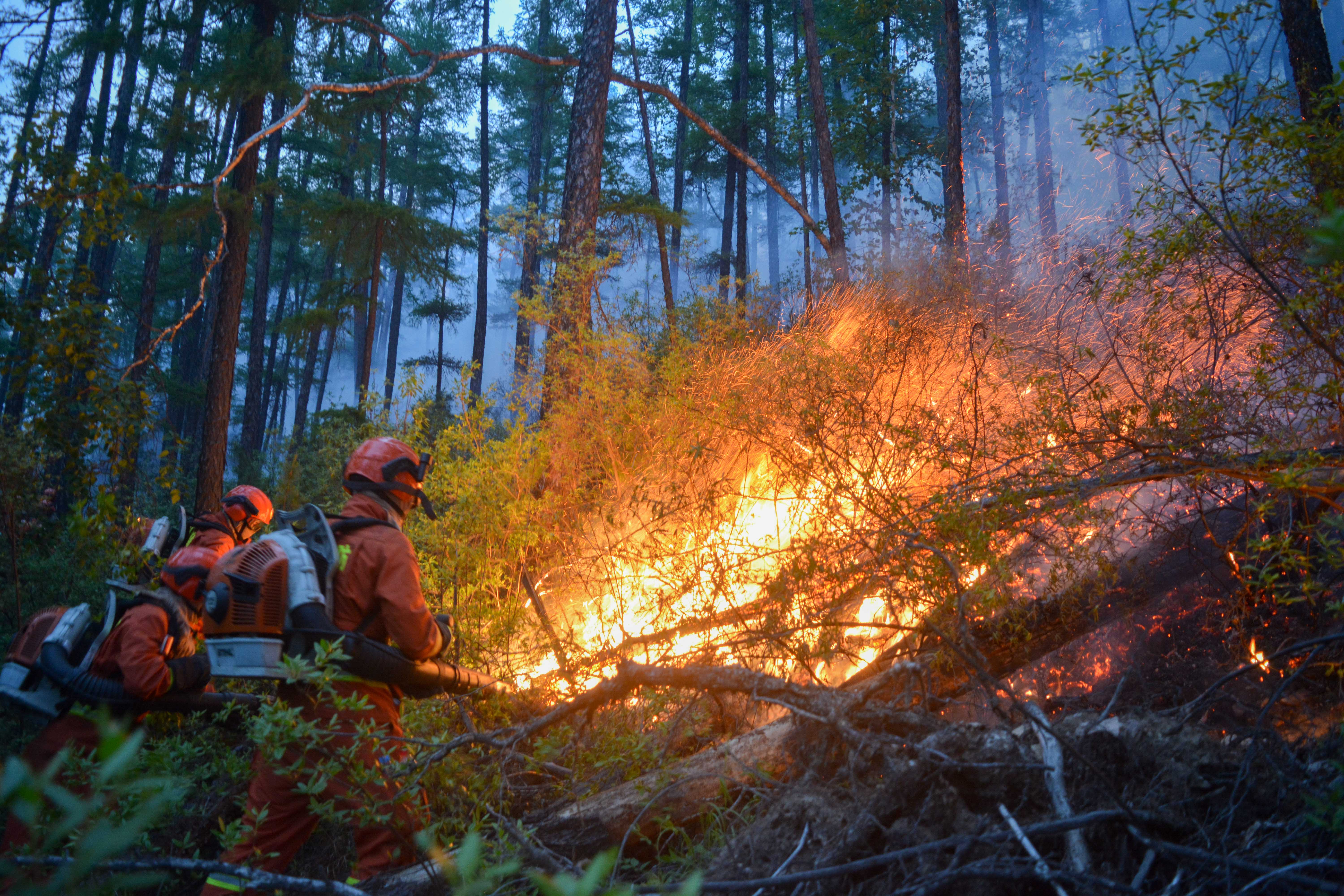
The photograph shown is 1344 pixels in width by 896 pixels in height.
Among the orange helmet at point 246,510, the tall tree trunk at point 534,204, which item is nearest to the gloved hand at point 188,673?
the orange helmet at point 246,510

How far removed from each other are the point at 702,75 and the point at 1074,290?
16.6m

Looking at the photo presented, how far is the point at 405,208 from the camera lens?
13.5m

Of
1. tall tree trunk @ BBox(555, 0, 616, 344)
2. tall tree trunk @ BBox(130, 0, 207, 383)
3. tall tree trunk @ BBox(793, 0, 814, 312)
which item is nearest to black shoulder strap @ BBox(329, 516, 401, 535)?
tall tree trunk @ BBox(130, 0, 207, 383)

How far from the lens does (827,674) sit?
5211 millimetres

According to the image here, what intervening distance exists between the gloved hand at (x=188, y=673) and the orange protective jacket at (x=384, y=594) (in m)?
1.38

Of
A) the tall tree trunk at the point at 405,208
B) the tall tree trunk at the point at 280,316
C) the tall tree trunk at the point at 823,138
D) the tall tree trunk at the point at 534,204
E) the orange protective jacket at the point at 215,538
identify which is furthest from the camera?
the tall tree trunk at the point at 280,316

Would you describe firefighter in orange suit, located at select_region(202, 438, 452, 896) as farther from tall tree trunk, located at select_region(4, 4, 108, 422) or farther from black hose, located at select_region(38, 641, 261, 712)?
tall tree trunk, located at select_region(4, 4, 108, 422)

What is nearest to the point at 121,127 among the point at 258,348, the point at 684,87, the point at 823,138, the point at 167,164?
the point at 167,164

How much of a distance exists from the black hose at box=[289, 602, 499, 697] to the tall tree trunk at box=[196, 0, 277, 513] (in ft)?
20.8

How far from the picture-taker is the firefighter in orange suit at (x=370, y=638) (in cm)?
325

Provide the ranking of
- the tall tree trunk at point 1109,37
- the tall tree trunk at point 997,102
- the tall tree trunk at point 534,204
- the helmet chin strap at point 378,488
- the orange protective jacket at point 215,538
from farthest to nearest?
the tall tree trunk at point 997,102
the tall tree trunk at point 1109,37
the tall tree trunk at point 534,204
the orange protective jacket at point 215,538
the helmet chin strap at point 378,488

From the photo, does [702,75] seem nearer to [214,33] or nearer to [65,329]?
[214,33]

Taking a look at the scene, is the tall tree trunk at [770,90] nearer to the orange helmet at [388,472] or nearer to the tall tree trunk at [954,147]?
the tall tree trunk at [954,147]

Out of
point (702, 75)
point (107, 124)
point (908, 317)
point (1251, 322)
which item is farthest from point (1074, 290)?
point (107, 124)
